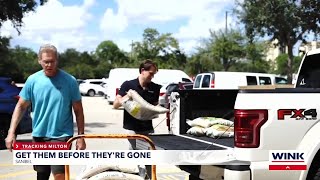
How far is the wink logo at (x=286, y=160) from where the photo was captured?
4375 millimetres

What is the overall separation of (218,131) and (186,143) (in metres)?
0.42

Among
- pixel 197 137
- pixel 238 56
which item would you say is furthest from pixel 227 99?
pixel 238 56

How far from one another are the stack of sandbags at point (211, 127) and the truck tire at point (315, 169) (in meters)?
1.25

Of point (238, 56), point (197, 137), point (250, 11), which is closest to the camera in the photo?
point (197, 137)

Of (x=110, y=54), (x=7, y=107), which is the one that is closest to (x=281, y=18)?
(x=7, y=107)

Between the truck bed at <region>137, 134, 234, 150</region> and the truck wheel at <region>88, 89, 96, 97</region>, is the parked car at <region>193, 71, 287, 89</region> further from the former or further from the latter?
the truck wheel at <region>88, 89, 96, 97</region>

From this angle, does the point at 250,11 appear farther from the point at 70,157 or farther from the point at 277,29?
the point at 70,157

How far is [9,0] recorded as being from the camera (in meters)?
16.0

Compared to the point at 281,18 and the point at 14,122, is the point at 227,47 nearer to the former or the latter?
the point at 281,18

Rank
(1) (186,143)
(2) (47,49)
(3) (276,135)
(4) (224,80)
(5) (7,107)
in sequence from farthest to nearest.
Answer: (4) (224,80)
(5) (7,107)
(1) (186,143)
(2) (47,49)
(3) (276,135)

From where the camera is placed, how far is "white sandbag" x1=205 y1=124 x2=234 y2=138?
19.1ft

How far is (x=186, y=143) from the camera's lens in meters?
5.70

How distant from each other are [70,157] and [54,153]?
0.14 m

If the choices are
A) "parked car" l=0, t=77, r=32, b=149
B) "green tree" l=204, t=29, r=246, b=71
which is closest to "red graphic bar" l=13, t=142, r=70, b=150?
"parked car" l=0, t=77, r=32, b=149
